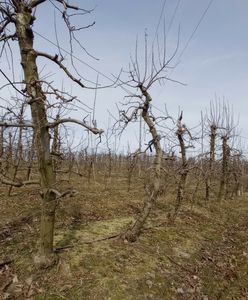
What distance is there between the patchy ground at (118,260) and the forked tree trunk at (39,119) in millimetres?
534

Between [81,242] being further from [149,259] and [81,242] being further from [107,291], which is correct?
[107,291]

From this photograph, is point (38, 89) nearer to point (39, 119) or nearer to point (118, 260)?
point (39, 119)

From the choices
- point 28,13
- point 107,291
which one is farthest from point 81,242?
point 28,13

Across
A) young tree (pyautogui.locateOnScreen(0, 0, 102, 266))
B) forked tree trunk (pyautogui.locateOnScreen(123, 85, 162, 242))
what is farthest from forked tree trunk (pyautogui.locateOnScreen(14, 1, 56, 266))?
forked tree trunk (pyautogui.locateOnScreen(123, 85, 162, 242))

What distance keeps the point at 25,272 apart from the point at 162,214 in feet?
21.3

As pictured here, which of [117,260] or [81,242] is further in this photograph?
[81,242]

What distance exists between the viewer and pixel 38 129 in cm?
533

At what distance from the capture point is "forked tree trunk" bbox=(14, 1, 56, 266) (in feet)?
17.8

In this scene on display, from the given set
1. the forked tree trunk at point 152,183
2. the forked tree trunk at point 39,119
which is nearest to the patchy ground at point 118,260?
the forked tree trunk at point 152,183

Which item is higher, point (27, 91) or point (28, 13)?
point (28, 13)

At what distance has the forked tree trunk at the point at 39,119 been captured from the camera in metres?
5.44

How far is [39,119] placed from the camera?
546 cm

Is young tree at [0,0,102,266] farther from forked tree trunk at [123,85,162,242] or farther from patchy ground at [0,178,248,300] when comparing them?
forked tree trunk at [123,85,162,242]

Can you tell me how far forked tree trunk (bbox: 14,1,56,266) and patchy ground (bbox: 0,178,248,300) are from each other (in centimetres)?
53
